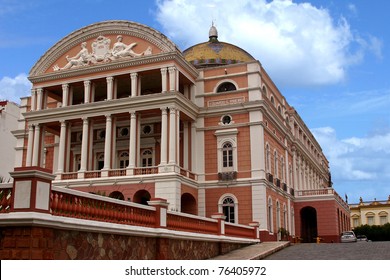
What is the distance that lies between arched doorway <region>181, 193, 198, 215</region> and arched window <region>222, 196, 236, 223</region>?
1757 millimetres

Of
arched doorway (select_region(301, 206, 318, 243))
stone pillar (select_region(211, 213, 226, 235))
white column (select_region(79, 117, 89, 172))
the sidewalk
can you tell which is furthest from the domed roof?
stone pillar (select_region(211, 213, 226, 235))

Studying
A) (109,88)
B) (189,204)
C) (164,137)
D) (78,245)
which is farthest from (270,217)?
(78,245)

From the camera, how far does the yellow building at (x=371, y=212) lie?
259ft

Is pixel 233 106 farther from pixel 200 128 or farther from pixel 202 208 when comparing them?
pixel 202 208

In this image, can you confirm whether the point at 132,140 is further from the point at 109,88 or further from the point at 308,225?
the point at 308,225

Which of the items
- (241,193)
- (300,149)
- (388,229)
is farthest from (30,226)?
(388,229)

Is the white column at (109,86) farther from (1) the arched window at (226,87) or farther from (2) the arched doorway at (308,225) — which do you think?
(2) the arched doorway at (308,225)

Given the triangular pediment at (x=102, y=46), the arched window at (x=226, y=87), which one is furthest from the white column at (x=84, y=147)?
the arched window at (x=226, y=87)

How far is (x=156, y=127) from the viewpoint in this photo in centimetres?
3262

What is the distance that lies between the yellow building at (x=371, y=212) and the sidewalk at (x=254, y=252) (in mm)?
57736

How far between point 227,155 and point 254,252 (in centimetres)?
962

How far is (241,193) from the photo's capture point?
30.3 m

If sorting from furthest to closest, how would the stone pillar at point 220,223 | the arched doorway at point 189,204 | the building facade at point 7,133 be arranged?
the building facade at point 7,133
the arched doorway at point 189,204
the stone pillar at point 220,223

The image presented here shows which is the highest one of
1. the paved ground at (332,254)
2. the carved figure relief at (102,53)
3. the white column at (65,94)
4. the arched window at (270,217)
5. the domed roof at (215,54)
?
the domed roof at (215,54)
